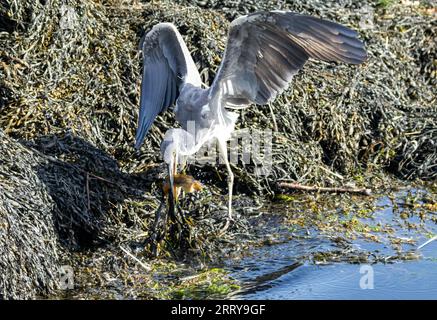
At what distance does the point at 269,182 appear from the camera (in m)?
6.94

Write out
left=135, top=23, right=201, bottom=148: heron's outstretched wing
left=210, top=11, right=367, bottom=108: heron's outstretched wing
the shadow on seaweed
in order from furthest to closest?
left=135, top=23, right=201, bottom=148: heron's outstretched wing, the shadow on seaweed, left=210, top=11, right=367, bottom=108: heron's outstretched wing

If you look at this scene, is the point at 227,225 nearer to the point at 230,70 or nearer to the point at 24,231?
the point at 230,70

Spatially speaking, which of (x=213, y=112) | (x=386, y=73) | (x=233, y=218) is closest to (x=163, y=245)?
(x=233, y=218)

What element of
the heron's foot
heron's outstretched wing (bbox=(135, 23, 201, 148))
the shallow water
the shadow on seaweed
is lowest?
the shallow water

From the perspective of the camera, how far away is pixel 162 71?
6.91 metres

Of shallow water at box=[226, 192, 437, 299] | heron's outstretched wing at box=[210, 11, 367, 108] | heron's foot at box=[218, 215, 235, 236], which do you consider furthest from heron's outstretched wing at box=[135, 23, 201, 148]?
shallow water at box=[226, 192, 437, 299]

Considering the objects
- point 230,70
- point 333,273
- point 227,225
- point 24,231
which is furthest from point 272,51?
point 24,231

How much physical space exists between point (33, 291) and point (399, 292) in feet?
6.85

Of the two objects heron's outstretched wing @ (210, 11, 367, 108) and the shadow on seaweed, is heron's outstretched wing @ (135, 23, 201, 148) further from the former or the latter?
heron's outstretched wing @ (210, 11, 367, 108)

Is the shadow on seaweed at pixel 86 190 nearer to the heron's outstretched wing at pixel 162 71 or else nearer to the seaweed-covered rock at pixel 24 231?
the seaweed-covered rock at pixel 24 231

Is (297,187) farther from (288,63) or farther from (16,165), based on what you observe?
(16,165)

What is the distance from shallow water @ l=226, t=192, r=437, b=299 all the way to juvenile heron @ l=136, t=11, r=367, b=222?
577 mm

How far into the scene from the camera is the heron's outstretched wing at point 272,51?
561cm

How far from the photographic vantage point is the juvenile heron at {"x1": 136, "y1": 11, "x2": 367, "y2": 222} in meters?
5.66
